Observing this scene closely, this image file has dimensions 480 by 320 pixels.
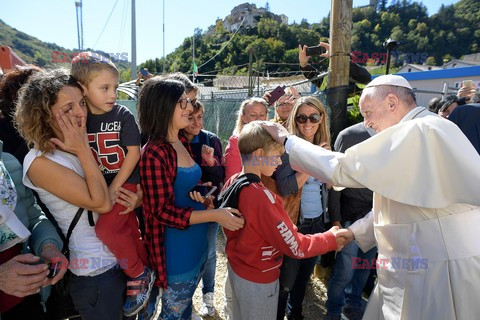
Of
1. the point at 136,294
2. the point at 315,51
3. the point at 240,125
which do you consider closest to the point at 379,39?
the point at 315,51

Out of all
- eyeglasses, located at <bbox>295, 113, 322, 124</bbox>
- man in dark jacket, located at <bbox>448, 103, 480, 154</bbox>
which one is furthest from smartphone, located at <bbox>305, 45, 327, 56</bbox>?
man in dark jacket, located at <bbox>448, 103, 480, 154</bbox>

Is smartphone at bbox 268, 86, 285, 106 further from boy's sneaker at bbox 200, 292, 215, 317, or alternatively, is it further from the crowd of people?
boy's sneaker at bbox 200, 292, 215, 317

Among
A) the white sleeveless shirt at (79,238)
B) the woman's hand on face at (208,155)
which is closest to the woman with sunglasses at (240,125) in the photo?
the woman's hand on face at (208,155)

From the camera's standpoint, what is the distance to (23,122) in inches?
59.6

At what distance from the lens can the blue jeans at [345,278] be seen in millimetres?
2820

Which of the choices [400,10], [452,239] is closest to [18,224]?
[452,239]

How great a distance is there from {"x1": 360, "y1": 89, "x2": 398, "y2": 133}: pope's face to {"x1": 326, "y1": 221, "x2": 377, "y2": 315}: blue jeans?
4.57 feet

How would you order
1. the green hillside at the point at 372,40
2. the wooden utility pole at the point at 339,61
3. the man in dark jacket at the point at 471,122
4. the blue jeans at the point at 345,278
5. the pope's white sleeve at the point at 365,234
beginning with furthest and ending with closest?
the green hillside at the point at 372,40 < the wooden utility pole at the point at 339,61 < the man in dark jacket at the point at 471,122 < the blue jeans at the point at 345,278 < the pope's white sleeve at the point at 365,234

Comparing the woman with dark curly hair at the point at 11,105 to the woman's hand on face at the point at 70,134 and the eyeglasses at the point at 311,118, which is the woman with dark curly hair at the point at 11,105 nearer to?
the woman's hand on face at the point at 70,134

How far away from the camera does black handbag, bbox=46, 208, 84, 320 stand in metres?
1.65

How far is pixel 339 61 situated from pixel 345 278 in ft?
9.20

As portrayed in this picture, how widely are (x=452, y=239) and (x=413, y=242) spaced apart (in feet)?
0.60

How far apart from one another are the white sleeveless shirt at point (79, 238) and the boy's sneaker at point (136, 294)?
0.65 ft

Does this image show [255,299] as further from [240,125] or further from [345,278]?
[240,125]
